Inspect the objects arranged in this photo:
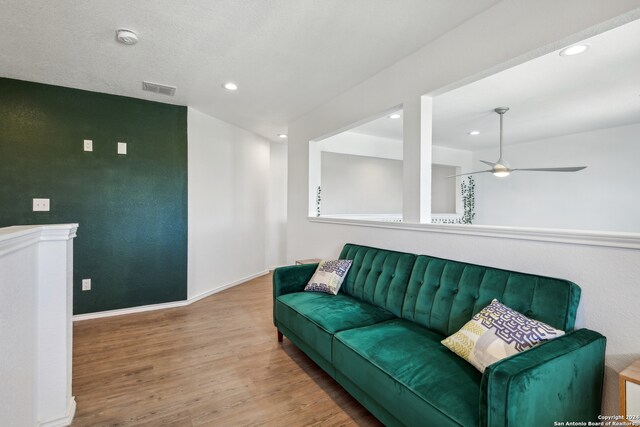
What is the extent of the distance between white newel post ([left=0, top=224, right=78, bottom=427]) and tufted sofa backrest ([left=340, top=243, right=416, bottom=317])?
80.1 inches

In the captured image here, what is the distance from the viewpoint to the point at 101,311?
3545 mm

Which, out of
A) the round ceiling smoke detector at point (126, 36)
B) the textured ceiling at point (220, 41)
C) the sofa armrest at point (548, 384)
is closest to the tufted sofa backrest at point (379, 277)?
the sofa armrest at point (548, 384)

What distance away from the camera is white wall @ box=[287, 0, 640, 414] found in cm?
147

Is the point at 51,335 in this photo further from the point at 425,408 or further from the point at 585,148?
the point at 585,148

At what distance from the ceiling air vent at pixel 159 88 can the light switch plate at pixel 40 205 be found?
1.63m

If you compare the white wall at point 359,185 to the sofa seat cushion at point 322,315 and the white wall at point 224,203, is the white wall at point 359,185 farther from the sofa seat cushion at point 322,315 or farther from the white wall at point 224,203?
the sofa seat cushion at point 322,315

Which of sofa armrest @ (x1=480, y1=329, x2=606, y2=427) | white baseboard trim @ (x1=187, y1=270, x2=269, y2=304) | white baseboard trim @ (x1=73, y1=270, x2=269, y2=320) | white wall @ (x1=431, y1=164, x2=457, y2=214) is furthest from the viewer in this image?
white wall @ (x1=431, y1=164, x2=457, y2=214)

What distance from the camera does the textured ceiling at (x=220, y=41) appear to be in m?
2.02

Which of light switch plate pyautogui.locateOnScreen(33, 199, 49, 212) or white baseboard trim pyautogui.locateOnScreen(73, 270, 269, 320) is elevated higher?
light switch plate pyautogui.locateOnScreen(33, 199, 49, 212)

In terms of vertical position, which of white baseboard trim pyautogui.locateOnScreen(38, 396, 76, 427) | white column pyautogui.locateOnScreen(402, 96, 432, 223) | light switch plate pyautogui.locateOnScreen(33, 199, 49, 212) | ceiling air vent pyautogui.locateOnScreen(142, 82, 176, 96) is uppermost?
ceiling air vent pyautogui.locateOnScreen(142, 82, 176, 96)

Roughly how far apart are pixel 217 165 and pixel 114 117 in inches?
54.6

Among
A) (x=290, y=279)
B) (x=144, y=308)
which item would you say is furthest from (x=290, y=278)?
(x=144, y=308)

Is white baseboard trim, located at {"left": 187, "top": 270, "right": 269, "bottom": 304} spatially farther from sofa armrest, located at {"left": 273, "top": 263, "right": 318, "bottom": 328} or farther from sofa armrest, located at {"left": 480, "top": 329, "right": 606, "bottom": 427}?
sofa armrest, located at {"left": 480, "top": 329, "right": 606, "bottom": 427}

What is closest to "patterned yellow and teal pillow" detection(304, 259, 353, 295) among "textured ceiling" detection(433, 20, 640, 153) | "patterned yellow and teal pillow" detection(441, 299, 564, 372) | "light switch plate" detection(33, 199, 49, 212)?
"patterned yellow and teal pillow" detection(441, 299, 564, 372)
